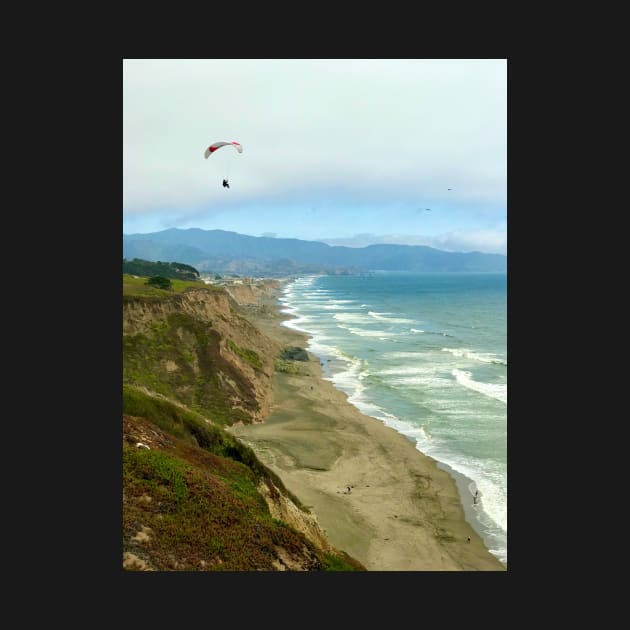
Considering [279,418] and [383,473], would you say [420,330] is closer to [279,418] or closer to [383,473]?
[279,418]

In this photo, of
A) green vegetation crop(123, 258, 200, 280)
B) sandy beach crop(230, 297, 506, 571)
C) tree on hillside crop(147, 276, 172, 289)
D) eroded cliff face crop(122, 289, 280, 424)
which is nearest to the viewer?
sandy beach crop(230, 297, 506, 571)

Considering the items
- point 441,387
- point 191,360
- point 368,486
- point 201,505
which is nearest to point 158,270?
point 191,360

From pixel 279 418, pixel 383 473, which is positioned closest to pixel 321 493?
pixel 383 473

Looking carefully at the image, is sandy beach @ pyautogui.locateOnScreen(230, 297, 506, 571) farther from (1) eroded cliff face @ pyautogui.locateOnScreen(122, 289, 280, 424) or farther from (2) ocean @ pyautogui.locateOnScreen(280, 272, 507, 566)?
(1) eroded cliff face @ pyautogui.locateOnScreen(122, 289, 280, 424)

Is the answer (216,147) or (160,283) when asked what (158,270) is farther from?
(216,147)

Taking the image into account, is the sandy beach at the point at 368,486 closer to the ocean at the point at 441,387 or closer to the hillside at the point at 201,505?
the ocean at the point at 441,387

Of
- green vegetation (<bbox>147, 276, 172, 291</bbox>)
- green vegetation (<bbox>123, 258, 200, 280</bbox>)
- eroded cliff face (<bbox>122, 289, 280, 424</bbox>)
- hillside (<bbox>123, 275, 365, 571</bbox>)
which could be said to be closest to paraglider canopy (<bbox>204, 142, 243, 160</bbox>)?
hillside (<bbox>123, 275, 365, 571</bbox>)
